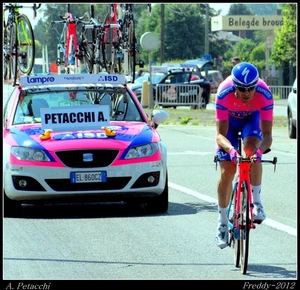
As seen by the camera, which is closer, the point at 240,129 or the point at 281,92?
the point at 240,129

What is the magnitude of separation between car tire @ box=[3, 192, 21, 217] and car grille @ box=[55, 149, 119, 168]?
2.55 feet

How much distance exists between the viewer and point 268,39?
246ft

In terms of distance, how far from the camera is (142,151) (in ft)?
39.5

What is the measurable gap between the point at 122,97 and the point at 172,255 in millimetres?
4315

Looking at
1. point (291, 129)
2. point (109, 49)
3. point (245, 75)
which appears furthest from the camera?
point (291, 129)

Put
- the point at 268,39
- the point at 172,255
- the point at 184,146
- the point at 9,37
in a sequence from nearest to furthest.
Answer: the point at 172,255, the point at 9,37, the point at 184,146, the point at 268,39

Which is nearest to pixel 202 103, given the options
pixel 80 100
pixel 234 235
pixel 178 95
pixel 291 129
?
pixel 178 95

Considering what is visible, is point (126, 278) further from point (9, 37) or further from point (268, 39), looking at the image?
point (268, 39)

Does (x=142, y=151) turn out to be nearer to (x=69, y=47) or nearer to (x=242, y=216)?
(x=242, y=216)

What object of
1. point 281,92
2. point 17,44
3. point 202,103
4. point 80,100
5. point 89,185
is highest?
point 17,44

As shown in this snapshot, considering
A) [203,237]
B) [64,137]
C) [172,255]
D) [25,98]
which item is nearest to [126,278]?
[172,255]

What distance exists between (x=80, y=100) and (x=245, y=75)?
5.34 m

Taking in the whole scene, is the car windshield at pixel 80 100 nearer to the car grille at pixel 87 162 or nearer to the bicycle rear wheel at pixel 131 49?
the car grille at pixel 87 162

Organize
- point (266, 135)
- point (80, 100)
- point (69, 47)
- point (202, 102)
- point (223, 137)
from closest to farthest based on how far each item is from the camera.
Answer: point (223, 137), point (266, 135), point (80, 100), point (69, 47), point (202, 102)
